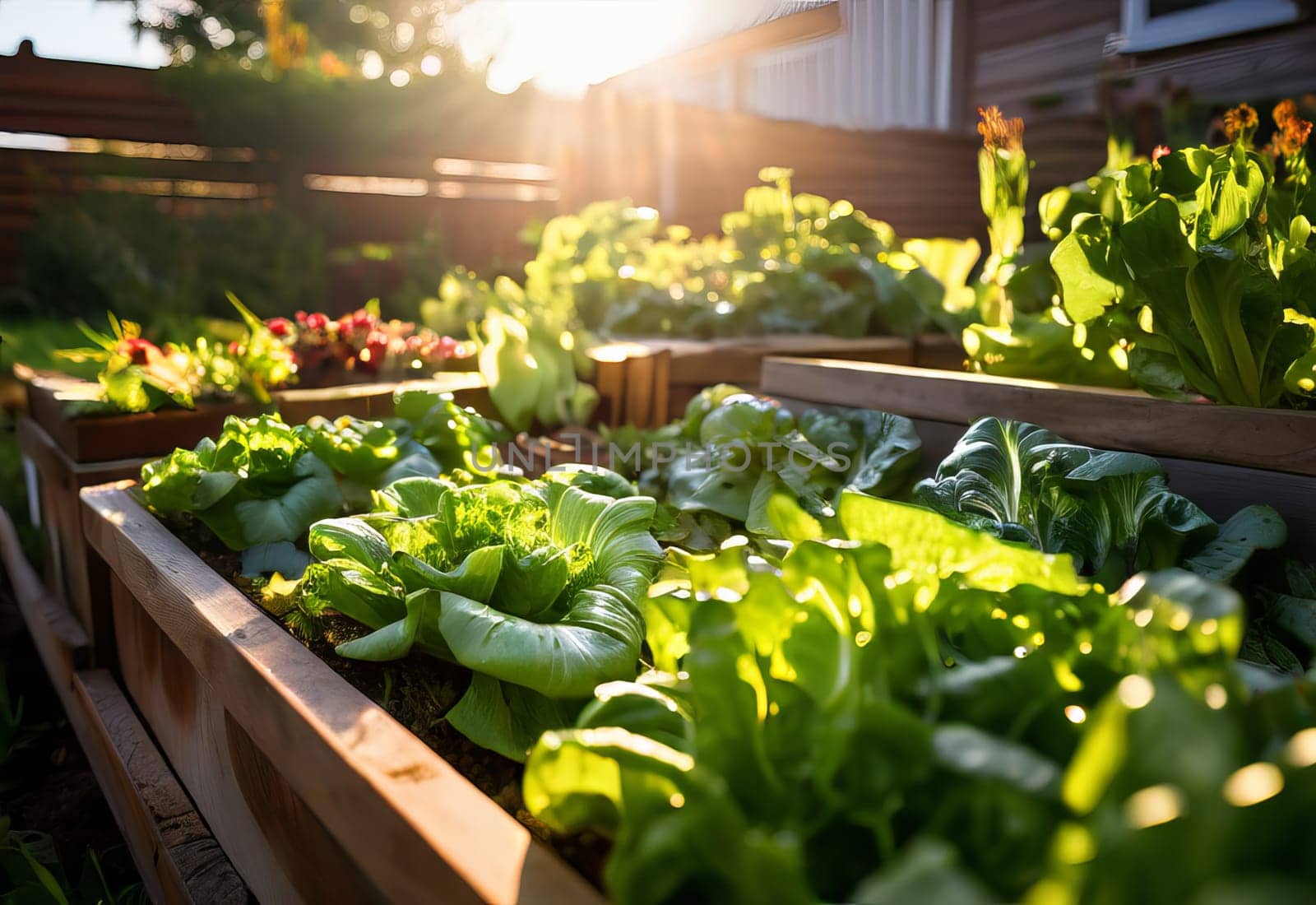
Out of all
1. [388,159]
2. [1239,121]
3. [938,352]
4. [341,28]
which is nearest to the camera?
[1239,121]

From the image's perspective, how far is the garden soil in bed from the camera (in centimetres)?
89

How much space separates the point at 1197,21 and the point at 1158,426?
2905 mm

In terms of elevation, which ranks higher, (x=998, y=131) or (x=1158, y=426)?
(x=998, y=131)

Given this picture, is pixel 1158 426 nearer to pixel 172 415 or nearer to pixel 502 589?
Result: pixel 502 589

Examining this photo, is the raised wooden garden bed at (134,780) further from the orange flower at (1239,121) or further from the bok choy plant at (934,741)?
the orange flower at (1239,121)

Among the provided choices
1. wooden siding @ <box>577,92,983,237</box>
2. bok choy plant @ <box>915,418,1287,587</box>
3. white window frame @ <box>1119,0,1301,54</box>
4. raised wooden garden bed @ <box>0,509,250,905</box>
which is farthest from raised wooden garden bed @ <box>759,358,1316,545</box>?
wooden siding @ <box>577,92,983,237</box>

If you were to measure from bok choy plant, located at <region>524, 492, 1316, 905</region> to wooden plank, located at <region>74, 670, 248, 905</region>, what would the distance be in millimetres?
734

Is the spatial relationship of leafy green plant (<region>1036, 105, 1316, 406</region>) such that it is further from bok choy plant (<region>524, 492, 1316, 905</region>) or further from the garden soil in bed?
the garden soil in bed

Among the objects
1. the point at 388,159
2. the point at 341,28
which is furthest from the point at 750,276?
the point at 341,28

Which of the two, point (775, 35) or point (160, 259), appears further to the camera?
point (160, 259)

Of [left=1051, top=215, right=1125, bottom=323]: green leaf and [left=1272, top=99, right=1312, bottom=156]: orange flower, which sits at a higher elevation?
[left=1272, top=99, right=1312, bottom=156]: orange flower

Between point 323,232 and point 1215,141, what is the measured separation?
5.37 meters

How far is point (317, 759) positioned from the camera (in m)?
0.77

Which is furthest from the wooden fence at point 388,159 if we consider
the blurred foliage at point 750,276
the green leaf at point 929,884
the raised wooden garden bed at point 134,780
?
the green leaf at point 929,884
